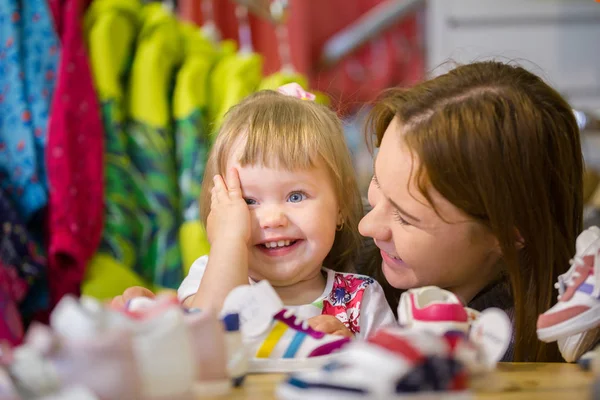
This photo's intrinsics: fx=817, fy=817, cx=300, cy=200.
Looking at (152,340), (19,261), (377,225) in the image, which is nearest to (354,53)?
(19,261)

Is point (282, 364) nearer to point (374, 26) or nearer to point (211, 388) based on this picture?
point (211, 388)

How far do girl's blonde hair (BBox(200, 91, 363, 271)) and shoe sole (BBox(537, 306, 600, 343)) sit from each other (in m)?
0.48

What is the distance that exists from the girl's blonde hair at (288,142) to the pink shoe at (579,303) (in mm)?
466

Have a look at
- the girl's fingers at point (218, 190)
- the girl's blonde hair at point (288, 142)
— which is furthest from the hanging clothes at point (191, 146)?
the girl's fingers at point (218, 190)

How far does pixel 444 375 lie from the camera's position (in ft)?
2.11

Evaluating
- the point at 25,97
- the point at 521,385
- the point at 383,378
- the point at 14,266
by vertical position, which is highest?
the point at 25,97

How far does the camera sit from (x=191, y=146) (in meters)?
1.93

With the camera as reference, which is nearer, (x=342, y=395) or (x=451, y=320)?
(x=342, y=395)

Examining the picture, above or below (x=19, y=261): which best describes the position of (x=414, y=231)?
above

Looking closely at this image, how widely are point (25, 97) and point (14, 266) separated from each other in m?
0.36

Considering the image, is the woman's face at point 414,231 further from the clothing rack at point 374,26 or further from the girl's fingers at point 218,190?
the clothing rack at point 374,26

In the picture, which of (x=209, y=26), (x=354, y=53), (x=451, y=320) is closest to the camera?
(x=451, y=320)

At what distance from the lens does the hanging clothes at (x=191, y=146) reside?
6.23 ft

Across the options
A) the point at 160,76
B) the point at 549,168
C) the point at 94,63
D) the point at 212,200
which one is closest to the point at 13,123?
the point at 94,63
